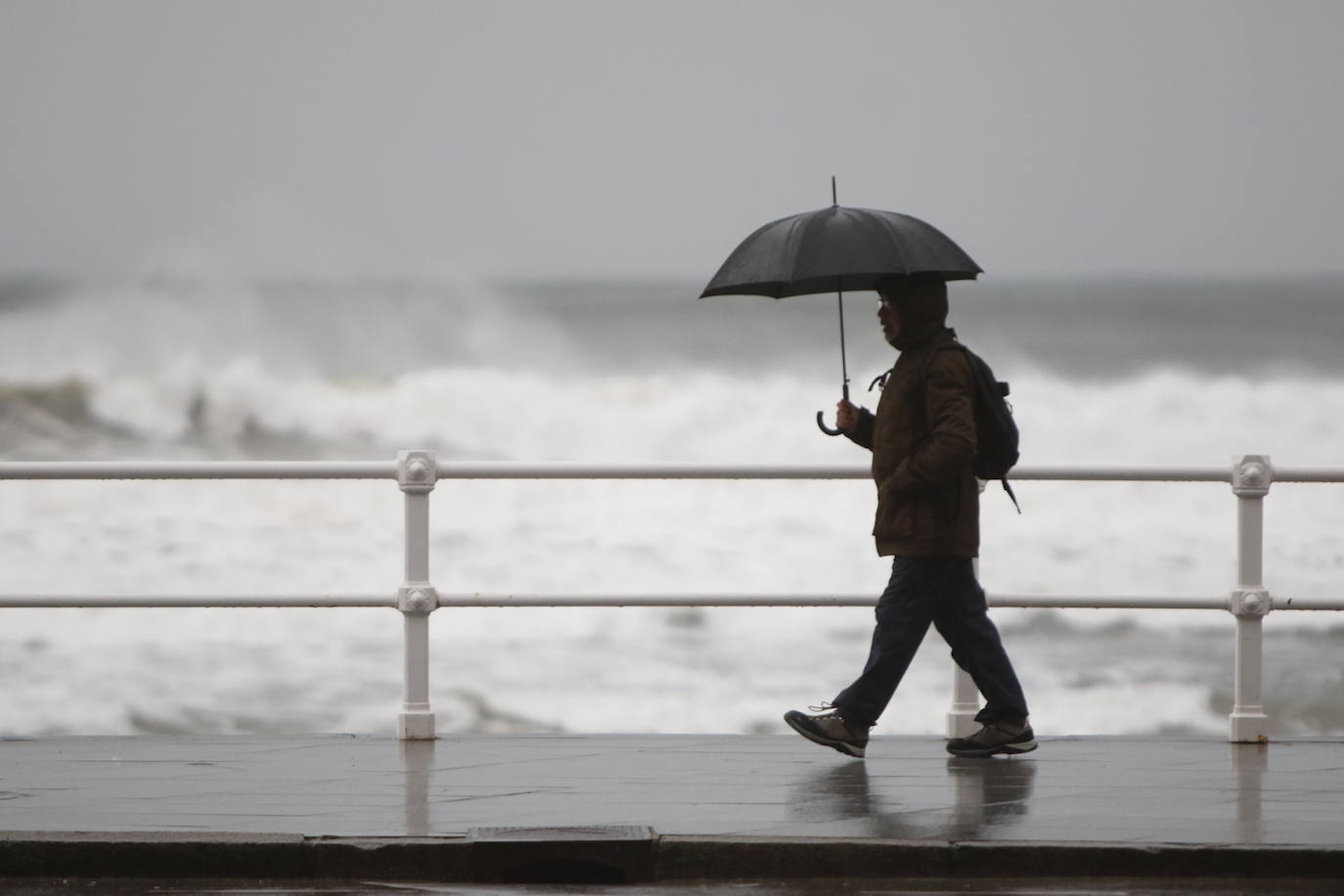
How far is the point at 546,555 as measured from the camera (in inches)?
1347

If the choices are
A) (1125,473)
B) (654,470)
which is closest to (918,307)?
(1125,473)

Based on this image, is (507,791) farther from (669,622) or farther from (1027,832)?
(669,622)

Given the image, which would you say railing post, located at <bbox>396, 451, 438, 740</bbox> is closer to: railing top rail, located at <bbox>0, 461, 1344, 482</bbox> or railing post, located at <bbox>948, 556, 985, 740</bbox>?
railing top rail, located at <bbox>0, 461, 1344, 482</bbox>

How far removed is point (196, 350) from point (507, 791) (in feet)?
117

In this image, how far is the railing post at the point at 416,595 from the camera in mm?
8430

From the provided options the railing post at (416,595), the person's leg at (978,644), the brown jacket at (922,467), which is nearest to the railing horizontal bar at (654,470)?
the railing post at (416,595)

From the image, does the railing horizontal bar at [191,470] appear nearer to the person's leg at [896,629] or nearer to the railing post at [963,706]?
the person's leg at [896,629]

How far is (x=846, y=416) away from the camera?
7.53 metres

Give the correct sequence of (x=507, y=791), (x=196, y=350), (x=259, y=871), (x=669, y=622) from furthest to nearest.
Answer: (x=196, y=350) → (x=669, y=622) → (x=507, y=791) → (x=259, y=871)

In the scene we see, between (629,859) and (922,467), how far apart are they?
215cm

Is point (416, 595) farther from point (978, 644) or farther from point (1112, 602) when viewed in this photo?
point (1112, 602)

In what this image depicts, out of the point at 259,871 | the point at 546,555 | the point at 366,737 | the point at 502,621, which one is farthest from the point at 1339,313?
the point at 259,871

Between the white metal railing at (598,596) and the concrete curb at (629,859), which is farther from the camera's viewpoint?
the white metal railing at (598,596)

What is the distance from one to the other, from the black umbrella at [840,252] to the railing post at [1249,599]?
64.4 inches
